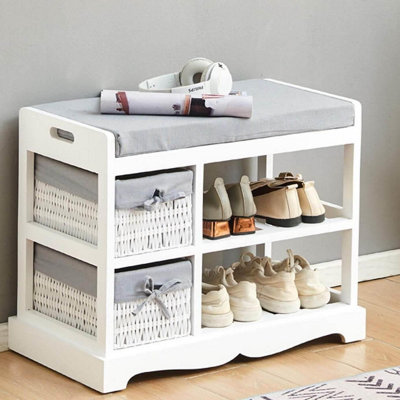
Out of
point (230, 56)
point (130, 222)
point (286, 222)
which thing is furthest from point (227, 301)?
point (230, 56)

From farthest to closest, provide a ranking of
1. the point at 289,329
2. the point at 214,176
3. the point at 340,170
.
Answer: the point at 340,170 < the point at 214,176 < the point at 289,329

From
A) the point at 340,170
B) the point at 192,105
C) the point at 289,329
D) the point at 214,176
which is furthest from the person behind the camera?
the point at 340,170

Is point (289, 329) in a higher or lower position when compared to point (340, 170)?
lower

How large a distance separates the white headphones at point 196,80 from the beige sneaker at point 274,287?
0.45 m

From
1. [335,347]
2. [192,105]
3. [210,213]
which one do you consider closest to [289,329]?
[335,347]

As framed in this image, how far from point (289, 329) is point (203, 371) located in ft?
0.81

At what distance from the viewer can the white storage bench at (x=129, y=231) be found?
2.30 m

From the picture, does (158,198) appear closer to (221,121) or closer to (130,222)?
(130,222)

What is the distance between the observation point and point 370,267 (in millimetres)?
3201

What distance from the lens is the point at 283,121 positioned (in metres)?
2.49

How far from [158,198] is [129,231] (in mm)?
95

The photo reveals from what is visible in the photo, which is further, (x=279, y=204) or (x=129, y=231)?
(x=279, y=204)

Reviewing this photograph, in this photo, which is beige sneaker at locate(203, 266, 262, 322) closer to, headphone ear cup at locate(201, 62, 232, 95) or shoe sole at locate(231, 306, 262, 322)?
shoe sole at locate(231, 306, 262, 322)

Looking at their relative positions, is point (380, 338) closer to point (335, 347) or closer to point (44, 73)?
point (335, 347)
